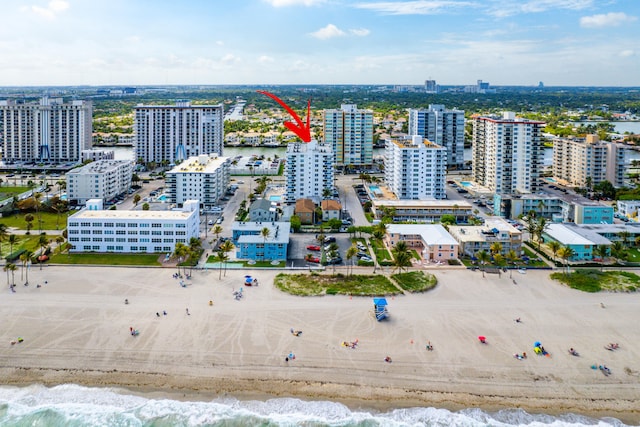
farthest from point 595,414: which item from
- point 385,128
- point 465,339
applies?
point 385,128

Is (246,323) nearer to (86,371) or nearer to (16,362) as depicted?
(86,371)

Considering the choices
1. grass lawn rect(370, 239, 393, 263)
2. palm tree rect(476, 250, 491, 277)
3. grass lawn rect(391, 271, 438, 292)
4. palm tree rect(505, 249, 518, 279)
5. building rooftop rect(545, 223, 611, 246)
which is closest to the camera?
grass lawn rect(391, 271, 438, 292)

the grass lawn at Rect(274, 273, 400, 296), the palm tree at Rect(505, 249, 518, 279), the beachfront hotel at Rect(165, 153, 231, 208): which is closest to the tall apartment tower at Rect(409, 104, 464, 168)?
the beachfront hotel at Rect(165, 153, 231, 208)

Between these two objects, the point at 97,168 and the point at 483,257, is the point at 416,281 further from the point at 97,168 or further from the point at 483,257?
the point at 97,168

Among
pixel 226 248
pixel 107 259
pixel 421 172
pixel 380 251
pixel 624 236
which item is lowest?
pixel 107 259

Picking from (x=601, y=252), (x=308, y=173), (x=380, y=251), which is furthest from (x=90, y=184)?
(x=601, y=252)

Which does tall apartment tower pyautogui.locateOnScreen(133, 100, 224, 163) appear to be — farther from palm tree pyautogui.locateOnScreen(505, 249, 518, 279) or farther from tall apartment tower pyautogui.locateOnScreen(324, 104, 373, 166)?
palm tree pyautogui.locateOnScreen(505, 249, 518, 279)
